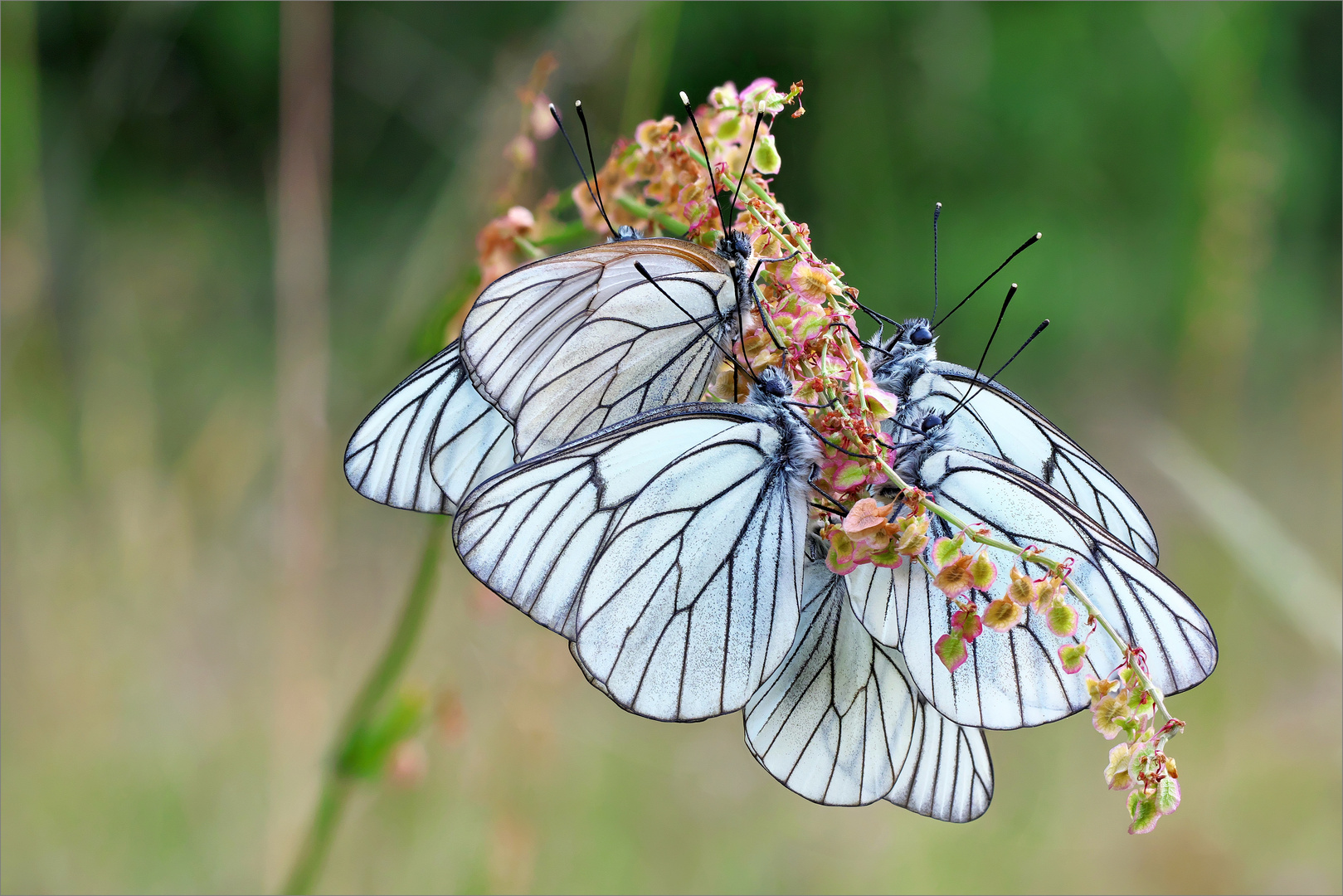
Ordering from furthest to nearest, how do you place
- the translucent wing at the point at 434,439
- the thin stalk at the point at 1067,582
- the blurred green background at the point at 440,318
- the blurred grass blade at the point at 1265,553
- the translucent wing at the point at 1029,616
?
1. the blurred green background at the point at 440,318
2. the blurred grass blade at the point at 1265,553
3. the translucent wing at the point at 434,439
4. the translucent wing at the point at 1029,616
5. the thin stalk at the point at 1067,582

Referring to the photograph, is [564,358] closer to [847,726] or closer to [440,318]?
[440,318]

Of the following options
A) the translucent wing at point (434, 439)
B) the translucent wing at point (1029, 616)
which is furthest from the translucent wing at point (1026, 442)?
the translucent wing at point (434, 439)

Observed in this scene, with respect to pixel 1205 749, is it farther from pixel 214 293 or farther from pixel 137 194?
pixel 137 194

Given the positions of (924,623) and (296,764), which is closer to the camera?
(924,623)

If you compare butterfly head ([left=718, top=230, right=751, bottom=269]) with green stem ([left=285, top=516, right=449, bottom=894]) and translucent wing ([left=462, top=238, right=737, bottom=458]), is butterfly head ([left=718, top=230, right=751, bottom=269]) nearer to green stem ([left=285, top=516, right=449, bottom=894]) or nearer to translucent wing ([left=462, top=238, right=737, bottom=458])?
translucent wing ([left=462, top=238, right=737, bottom=458])

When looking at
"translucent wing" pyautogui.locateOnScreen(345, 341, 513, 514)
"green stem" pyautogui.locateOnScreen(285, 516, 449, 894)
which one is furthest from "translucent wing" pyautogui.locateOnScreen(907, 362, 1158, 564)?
"green stem" pyautogui.locateOnScreen(285, 516, 449, 894)

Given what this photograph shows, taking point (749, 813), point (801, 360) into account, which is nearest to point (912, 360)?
point (801, 360)

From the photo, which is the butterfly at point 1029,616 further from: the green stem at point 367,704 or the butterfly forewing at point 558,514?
the green stem at point 367,704
